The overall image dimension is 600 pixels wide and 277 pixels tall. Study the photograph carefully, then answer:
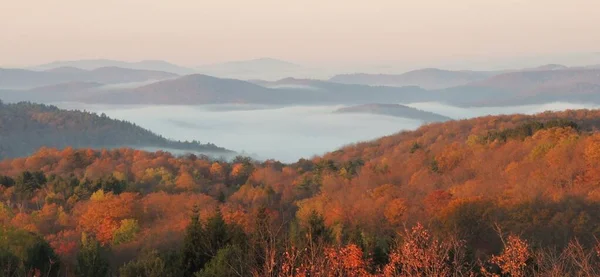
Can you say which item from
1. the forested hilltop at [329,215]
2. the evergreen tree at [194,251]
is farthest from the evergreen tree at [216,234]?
the evergreen tree at [194,251]

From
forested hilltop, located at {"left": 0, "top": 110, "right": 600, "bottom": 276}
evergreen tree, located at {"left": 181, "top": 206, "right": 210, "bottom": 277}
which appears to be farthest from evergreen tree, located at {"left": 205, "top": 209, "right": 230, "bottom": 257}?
evergreen tree, located at {"left": 181, "top": 206, "right": 210, "bottom": 277}

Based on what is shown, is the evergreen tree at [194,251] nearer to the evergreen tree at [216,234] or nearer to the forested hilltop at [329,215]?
the forested hilltop at [329,215]

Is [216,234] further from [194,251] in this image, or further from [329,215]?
[329,215]

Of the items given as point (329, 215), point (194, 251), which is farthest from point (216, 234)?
point (329, 215)

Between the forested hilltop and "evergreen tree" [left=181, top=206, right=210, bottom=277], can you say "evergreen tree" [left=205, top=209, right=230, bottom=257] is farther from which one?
"evergreen tree" [left=181, top=206, right=210, bottom=277]

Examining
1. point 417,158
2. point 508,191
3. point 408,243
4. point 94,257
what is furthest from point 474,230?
point 417,158

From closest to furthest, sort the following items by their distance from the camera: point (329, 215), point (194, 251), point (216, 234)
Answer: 1. point (194, 251)
2. point (216, 234)
3. point (329, 215)

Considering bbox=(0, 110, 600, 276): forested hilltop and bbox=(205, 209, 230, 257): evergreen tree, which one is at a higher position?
bbox=(205, 209, 230, 257): evergreen tree

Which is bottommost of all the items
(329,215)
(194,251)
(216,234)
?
(329,215)

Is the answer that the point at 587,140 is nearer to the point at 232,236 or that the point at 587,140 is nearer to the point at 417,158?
the point at 417,158
